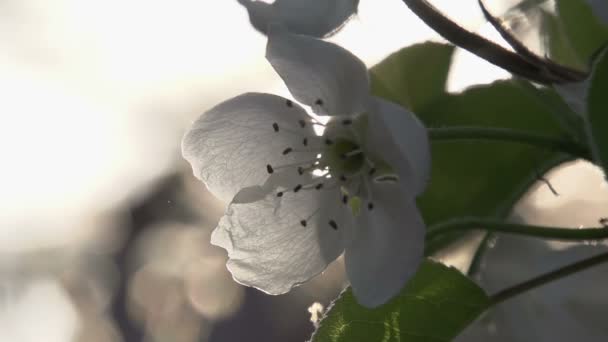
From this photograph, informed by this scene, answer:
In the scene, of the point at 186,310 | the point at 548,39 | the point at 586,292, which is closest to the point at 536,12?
the point at 548,39

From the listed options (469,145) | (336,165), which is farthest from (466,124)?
(336,165)

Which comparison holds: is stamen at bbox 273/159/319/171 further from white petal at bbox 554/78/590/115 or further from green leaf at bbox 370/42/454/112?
white petal at bbox 554/78/590/115

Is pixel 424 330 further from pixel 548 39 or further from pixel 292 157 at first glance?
pixel 548 39

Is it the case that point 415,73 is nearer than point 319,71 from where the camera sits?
No

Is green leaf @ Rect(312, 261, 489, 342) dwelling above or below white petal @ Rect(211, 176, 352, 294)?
below

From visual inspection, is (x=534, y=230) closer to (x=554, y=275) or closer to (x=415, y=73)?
(x=554, y=275)

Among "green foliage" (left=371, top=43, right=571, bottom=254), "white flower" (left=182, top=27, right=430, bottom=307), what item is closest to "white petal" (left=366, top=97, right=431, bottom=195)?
"white flower" (left=182, top=27, right=430, bottom=307)

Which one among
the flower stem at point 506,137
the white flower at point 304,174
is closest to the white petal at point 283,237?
Answer: the white flower at point 304,174
